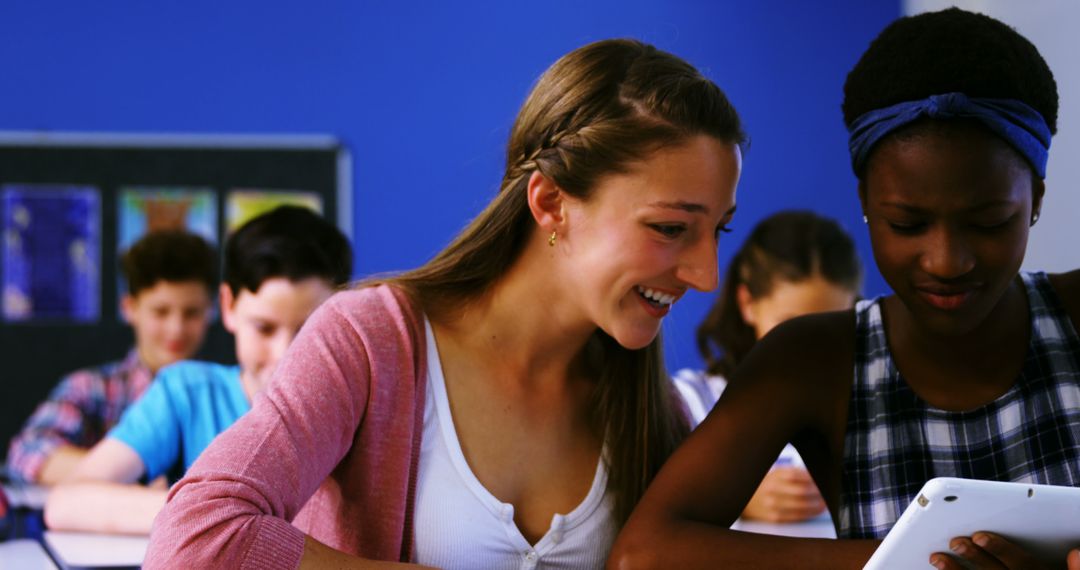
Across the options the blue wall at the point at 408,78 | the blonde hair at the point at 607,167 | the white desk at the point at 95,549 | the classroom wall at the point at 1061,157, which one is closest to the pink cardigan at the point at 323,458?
the blonde hair at the point at 607,167

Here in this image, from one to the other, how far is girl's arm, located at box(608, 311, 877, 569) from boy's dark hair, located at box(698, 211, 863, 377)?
1.48 metres

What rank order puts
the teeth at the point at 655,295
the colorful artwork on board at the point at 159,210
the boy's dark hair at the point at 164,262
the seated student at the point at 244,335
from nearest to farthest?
the teeth at the point at 655,295
the seated student at the point at 244,335
the boy's dark hair at the point at 164,262
the colorful artwork on board at the point at 159,210

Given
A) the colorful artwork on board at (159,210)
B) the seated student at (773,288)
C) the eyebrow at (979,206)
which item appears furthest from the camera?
the colorful artwork on board at (159,210)

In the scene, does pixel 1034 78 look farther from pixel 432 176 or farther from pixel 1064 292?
pixel 432 176

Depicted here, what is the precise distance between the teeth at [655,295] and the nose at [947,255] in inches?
12.2

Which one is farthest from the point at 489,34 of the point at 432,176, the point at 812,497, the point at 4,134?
the point at 812,497

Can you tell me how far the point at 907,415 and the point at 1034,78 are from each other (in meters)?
0.38

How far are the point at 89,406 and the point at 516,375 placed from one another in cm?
241

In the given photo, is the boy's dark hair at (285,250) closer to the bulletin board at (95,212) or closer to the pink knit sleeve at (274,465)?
the pink knit sleeve at (274,465)

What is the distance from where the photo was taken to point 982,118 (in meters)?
1.13

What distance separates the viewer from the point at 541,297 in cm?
145

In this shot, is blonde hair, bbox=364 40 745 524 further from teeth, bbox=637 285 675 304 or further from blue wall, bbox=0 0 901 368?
blue wall, bbox=0 0 901 368

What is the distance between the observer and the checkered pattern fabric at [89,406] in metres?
3.39

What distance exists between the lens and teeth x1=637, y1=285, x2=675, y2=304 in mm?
1334
